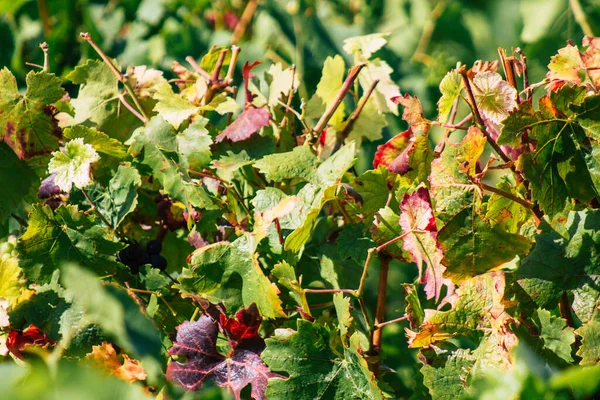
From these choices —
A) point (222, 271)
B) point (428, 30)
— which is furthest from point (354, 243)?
point (428, 30)

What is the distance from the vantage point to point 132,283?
98cm

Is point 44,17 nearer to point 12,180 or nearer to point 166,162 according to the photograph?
point 12,180

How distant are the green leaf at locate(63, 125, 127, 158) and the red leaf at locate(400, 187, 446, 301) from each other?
41 cm

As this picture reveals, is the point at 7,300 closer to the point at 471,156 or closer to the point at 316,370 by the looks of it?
the point at 316,370

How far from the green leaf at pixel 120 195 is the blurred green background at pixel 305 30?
4.07 ft

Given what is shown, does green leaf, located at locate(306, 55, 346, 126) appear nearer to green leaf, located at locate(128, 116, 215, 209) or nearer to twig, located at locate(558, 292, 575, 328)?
green leaf, located at locate(128, 116, 215, 209)

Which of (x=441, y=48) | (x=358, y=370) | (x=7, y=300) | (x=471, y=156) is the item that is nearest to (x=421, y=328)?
(x=358, y=370)

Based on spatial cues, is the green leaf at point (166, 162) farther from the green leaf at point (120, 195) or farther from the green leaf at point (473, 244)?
the green leaf at point (473, 244)

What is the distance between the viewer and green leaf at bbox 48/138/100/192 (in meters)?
0.94

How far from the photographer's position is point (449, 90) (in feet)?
2.88

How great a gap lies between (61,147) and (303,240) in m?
0.42

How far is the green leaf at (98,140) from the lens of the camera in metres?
0.99

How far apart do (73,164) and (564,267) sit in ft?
2.00

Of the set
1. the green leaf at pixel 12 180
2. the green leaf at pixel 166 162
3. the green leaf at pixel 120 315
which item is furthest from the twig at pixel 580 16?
the green leaf at pixel 120 315
